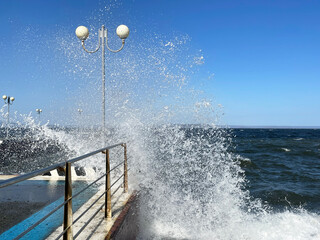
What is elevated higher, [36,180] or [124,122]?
[124,122]

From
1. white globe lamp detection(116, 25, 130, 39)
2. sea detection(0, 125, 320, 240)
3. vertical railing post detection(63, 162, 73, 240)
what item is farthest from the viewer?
white globe lamp detection(116, 25, 130, 39)

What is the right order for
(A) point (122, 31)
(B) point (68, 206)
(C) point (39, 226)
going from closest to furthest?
(B) point (68, 206), (C) point (39, 226), (A) point (122, 31)

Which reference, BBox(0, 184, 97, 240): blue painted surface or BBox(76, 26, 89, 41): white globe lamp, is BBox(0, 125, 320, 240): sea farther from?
BBox(76, 26, 89, 41): white globe lamp

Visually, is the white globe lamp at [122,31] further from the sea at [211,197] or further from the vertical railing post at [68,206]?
the vertical railing post at [68,206]

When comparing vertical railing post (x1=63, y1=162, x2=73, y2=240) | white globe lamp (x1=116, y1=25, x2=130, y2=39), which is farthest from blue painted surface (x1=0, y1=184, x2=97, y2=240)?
white globe lamp (x1=116, y1=25, x2=130, y2=39)

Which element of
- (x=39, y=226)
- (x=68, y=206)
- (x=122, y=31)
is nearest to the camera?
(x=68, y=206)

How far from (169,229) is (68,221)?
2.96 metres

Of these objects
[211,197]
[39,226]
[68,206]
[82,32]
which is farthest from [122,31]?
[68,206]

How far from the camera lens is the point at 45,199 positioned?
16.4 feet

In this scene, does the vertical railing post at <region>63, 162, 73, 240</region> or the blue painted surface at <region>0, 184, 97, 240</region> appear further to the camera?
the blue painted surface at <region>0, 184, 97, 240</region>

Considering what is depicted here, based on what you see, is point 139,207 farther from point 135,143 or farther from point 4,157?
point 4,157

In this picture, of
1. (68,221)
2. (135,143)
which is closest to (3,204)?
(68,221)

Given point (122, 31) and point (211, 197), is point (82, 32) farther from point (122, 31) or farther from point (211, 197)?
point (211, 197)

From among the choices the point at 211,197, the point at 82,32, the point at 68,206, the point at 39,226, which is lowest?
the point at 211,197
